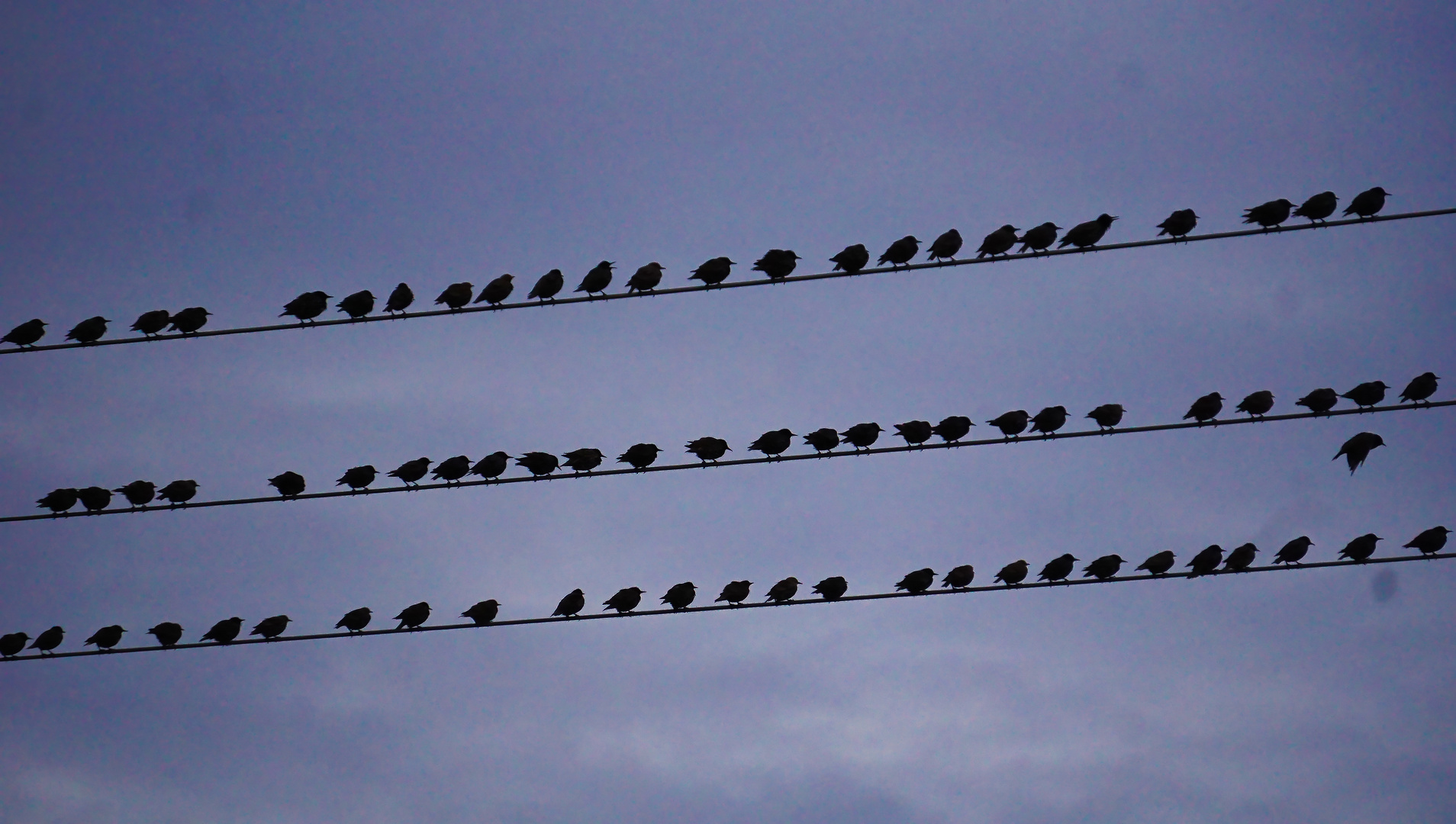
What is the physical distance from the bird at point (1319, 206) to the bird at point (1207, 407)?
2.89 m

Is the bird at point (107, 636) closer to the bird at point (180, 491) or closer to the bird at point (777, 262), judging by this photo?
the bird at point (180, 491)

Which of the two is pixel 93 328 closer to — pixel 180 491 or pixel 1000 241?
pixel 180 491

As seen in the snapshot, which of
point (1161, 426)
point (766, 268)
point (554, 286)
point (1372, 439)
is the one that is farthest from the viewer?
point (554, 286)

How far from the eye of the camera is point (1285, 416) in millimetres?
17203

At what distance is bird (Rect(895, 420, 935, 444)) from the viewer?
24.2m

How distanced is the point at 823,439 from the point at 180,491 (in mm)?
10362

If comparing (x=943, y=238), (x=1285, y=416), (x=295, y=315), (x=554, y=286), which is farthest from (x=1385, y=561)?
(x=295, y=315)

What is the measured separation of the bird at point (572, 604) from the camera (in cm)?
2548

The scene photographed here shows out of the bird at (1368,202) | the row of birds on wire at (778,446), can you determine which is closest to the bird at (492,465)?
the row of birds on wire at (778,446)

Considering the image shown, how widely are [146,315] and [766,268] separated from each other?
30.0 ft

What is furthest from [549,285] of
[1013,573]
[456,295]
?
[1013,573]

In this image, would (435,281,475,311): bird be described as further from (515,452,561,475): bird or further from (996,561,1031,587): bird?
(996,561,1031,587): bird

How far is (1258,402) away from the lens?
23.1 m

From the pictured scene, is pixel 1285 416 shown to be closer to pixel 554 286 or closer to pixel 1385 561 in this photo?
pixel 1385 561
